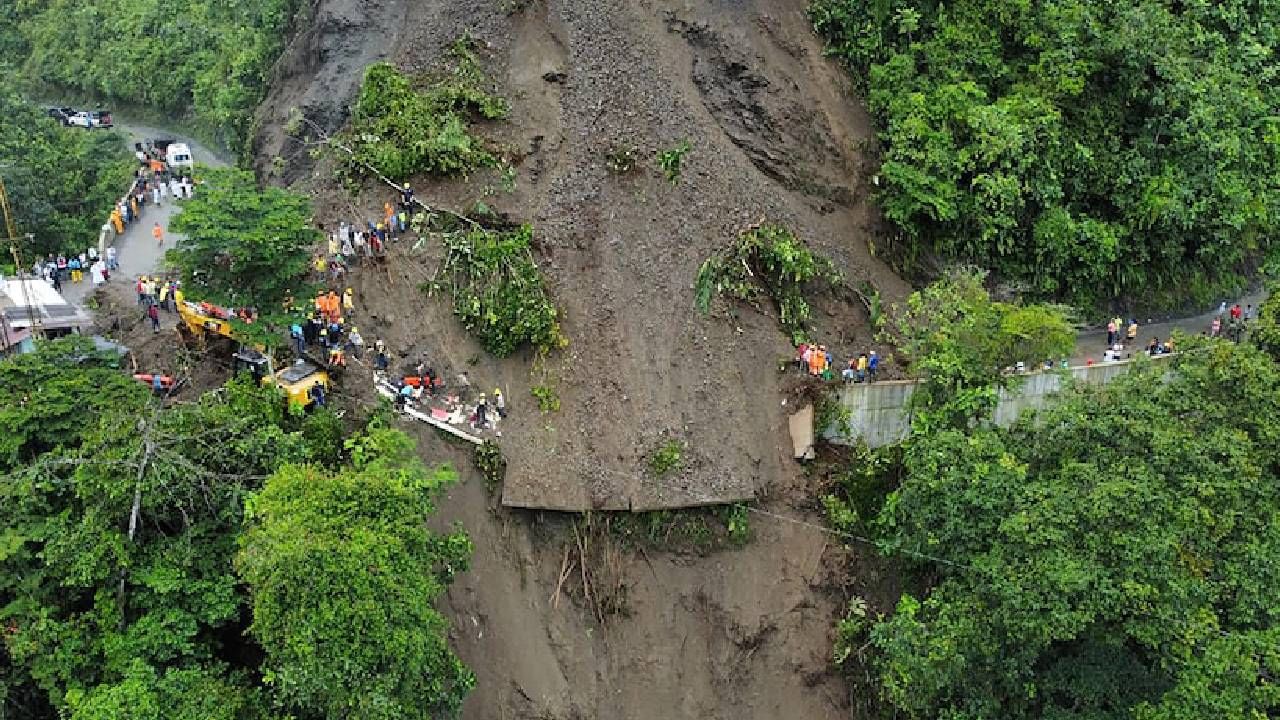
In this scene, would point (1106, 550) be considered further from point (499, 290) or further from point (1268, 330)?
point (499, 290)

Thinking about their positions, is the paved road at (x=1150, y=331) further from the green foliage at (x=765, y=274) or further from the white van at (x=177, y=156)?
the white van at (x=177, y=156)

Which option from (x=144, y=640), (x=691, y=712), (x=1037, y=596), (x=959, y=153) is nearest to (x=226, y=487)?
(x=144, y=640)

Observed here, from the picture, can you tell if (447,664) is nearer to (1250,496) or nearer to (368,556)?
(368,556)

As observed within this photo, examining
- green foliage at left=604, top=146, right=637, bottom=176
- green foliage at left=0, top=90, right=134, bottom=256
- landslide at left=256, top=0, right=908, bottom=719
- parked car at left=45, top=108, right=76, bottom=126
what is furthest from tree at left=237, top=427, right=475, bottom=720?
parked car at left=45, top=108, right=76, bottom=126

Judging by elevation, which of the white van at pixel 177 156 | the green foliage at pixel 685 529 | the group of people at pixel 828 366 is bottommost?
the white van at pixel 177 156

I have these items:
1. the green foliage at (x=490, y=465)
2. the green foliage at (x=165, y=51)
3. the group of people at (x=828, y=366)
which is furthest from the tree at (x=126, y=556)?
the green foliage at (x=165, y=51)

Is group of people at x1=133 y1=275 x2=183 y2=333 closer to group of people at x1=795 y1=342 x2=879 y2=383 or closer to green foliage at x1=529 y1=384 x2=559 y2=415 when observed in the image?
green foliage at x1=529 y1=384 x2=559 y2=415

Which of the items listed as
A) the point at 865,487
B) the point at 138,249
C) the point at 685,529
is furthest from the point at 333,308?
the point at 865,487

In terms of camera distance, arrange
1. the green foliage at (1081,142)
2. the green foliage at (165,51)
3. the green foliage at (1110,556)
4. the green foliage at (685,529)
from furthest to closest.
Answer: the green foliage at (165,51)
the green foliage at (1081,142)
the green foliage at (685,529)
the green foliage at (1110,556)
